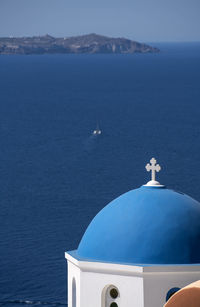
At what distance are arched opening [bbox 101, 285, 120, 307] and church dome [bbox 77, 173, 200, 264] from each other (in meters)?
0.58

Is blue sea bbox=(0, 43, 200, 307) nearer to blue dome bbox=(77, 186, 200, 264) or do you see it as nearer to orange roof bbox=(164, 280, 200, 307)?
blue dome bbox=(77, 186, 200, 264)

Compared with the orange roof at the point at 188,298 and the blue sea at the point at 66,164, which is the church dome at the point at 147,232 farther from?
the blue sea at the point at 66,164

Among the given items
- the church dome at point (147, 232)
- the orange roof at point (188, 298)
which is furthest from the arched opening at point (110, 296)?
the orange roof at point (188, 298)

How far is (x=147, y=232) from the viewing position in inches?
792

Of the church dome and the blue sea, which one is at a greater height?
the church dome

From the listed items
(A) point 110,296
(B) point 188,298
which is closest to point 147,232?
(A) point 110,296

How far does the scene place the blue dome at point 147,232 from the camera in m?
20.0

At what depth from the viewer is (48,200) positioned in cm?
8162

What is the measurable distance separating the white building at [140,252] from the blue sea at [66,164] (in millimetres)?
36944

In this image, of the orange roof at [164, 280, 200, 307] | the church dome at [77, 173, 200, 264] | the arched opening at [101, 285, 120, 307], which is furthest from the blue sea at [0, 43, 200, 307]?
the orange roof at [164, 280, 200, 307]

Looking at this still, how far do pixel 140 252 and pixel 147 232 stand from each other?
16.5 inches

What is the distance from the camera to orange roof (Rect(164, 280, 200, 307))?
57.9 feet

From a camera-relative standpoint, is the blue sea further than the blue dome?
Yes

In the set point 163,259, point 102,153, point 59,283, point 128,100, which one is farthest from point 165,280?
point 128,100
